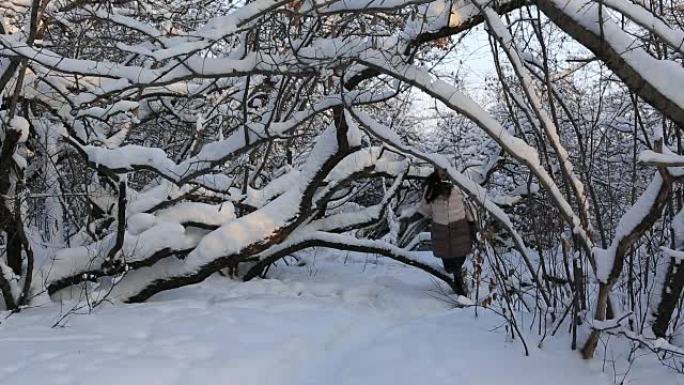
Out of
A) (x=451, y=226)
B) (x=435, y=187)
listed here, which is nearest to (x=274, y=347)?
(x=451, y=226)

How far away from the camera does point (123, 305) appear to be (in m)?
5.27

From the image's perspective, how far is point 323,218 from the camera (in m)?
7.38

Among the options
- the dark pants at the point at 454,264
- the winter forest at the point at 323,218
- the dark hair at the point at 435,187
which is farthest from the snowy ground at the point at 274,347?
the dark hair at the point at 435,187

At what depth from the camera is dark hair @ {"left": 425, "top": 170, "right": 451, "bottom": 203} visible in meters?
6.62

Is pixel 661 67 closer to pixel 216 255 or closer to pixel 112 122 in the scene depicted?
pixel 216 255

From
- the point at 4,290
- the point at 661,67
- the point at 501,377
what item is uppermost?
the point at 661,67

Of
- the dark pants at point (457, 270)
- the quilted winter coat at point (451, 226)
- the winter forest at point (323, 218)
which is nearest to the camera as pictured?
the winter forest at point (323, 218)

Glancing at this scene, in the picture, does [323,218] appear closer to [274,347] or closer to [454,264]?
[454,264]

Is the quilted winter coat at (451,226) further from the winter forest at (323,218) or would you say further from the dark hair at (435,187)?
the winter forest at (323,218)

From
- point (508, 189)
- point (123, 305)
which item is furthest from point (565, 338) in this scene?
point (508, 189)

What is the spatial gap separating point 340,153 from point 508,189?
8.71 m

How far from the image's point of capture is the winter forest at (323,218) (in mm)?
3377

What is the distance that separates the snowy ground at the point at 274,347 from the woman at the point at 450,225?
2.95ft

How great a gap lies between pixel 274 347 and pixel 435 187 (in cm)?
325
